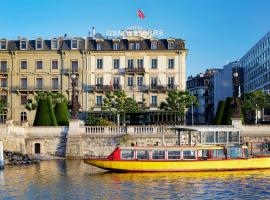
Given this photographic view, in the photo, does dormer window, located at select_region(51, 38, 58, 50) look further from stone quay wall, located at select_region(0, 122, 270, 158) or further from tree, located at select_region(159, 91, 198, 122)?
stone quay wall, located at select_region(0, 122, 270, 158)

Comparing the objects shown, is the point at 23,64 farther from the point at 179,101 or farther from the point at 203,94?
the point at 203,94

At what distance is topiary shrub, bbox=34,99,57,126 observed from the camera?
76375 millimetres

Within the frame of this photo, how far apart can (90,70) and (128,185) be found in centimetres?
6405

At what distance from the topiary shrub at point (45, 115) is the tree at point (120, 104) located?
20.7 m

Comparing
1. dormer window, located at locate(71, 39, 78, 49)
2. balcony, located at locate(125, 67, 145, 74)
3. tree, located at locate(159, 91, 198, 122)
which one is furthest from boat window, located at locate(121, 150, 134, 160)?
dormer window, located at locate(71, 39, 78, 49)

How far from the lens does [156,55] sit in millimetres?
106750

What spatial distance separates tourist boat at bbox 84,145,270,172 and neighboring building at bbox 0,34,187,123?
2091 inches

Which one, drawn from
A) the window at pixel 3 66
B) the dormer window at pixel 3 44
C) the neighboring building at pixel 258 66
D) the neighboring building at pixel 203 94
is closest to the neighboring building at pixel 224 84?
the neighboring building at pixel 258 66

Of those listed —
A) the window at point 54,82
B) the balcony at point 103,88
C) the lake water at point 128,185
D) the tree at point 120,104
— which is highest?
the window at point 54,82

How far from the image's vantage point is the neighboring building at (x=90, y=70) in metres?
106

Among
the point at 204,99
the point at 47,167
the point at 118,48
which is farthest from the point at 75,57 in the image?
the point at 204,99

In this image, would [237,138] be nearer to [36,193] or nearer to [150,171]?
[150,171]

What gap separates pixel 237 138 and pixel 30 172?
18944 mm

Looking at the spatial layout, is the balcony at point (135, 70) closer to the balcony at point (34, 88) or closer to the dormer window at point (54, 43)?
the balcony at point (34, 88)
